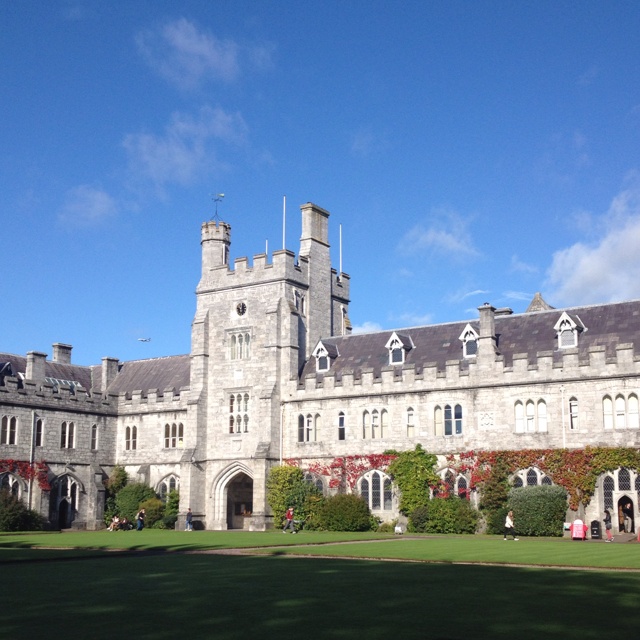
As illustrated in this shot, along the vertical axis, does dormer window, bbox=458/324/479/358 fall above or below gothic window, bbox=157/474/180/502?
above

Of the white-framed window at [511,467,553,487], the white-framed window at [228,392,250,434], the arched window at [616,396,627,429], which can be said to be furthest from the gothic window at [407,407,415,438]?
the arched window at [616,396,627,429]

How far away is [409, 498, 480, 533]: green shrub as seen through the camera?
134ft

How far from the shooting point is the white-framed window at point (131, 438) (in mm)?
53938

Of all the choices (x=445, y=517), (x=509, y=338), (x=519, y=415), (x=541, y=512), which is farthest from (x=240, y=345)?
(x=541, y=512)

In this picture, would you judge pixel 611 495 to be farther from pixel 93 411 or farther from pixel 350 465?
pixel 93 411

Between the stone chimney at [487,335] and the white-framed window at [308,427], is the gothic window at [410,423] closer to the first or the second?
the stone chimney at [487,335]

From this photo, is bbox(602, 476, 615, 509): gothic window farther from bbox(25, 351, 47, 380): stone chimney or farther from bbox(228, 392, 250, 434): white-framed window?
bbox(25, 351, 47, 380): stone chimney

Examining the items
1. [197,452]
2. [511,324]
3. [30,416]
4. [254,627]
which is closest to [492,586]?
[254,627]

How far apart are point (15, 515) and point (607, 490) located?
27.6 meters

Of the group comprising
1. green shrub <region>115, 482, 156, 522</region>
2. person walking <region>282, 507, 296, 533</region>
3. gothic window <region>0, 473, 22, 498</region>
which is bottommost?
person walking <region>282, 507, 296, 533</region>

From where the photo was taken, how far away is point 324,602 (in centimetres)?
1398

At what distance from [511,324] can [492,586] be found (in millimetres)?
29850

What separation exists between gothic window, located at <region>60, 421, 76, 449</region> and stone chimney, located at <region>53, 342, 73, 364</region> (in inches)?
296

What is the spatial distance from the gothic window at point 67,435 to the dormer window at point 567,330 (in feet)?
89.0
